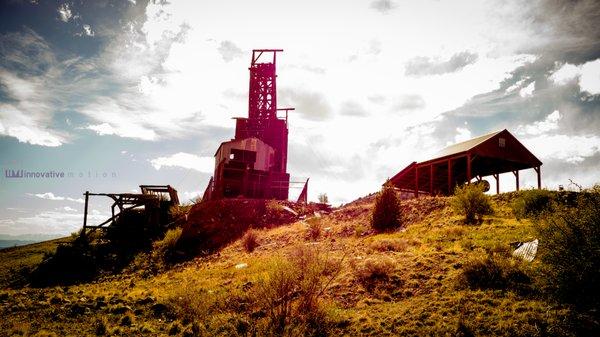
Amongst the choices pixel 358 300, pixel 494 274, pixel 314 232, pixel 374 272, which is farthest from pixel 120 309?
pixel 494 274

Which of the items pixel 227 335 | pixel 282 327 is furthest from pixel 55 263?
pixel 282 327

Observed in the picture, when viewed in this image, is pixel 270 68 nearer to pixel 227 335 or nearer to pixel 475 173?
pixel 475 173

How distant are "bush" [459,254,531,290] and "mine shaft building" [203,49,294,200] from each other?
19753 mm

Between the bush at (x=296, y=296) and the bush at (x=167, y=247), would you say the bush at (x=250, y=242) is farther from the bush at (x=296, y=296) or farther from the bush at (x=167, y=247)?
the bush at (x=296, y=296)

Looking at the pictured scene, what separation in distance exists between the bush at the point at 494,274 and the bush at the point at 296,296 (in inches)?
113

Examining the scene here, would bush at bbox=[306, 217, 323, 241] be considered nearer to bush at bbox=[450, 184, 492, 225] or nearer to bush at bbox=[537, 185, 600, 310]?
bush at bbox=[450, 184, 492, 225]

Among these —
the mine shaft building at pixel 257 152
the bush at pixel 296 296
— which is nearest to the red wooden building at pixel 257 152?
the mine shaft building at pixel 257 152

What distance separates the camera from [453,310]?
19.5ft

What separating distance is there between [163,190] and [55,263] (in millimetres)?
7645

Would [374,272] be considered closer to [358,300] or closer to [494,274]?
[358,300]

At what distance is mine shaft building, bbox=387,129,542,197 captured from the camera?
20.7m

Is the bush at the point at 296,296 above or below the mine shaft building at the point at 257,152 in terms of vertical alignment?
below

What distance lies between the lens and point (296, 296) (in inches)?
302

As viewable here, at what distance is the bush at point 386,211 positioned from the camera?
14484 millimetres
